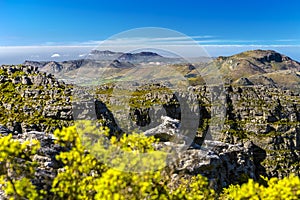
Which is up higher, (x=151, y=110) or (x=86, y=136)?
(x=86, y=136)

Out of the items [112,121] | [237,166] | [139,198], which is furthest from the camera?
[112,121]

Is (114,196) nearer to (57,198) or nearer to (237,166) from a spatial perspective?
(57,198)

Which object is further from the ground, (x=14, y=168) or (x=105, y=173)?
(x=105, y=173)

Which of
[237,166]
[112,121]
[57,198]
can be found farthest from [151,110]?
[57,198]

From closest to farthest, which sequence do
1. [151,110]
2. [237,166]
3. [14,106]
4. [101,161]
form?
[101,161] → [237,166] → [14,106] → [151,110]

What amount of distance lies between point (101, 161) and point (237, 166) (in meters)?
61.9

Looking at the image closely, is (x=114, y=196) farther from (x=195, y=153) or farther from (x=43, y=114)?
(x=43, y=114)

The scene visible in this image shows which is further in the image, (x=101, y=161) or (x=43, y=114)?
(x=43, y=114)

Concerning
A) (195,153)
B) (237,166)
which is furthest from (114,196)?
(237,166)

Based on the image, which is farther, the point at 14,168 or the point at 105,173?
the point at 14,168

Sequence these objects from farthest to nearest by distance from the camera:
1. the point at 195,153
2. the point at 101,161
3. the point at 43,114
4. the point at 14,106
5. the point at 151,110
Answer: the point at 151,110 < the point at 14,106 < the point at 43,114 < the point at 195,153 < the point at 101,161

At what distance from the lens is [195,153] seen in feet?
159

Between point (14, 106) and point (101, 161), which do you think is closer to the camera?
point (101, 161)

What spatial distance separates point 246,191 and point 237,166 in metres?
59.8
